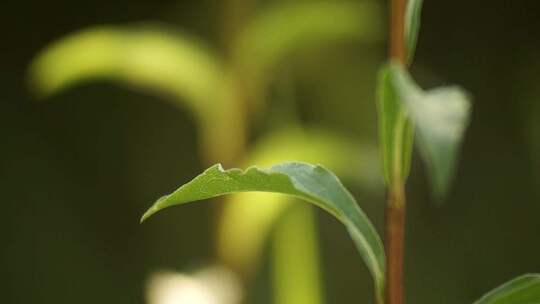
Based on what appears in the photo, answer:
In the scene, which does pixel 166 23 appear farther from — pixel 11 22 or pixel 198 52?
pixel 198 52

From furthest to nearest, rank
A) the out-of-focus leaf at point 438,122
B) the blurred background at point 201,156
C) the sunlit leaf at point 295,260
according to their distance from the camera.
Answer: the blurred background at point 201,156 < the sunlit leaf at point 295,260 < the out-of-focus leaf at point 438,122

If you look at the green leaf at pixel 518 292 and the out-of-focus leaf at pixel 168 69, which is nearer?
the green leaf at pixel 518 292

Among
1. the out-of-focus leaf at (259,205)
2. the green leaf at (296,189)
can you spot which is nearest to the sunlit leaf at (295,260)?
the out-of-focus leaf at (259,205)

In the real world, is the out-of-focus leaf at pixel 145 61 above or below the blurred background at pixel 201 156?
above

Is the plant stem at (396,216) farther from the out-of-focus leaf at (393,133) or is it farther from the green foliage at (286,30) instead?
the green foliage at (286,30)

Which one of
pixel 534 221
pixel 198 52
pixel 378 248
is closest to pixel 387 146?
pixel 378 248

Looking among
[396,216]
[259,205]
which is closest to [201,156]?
[259,205]
